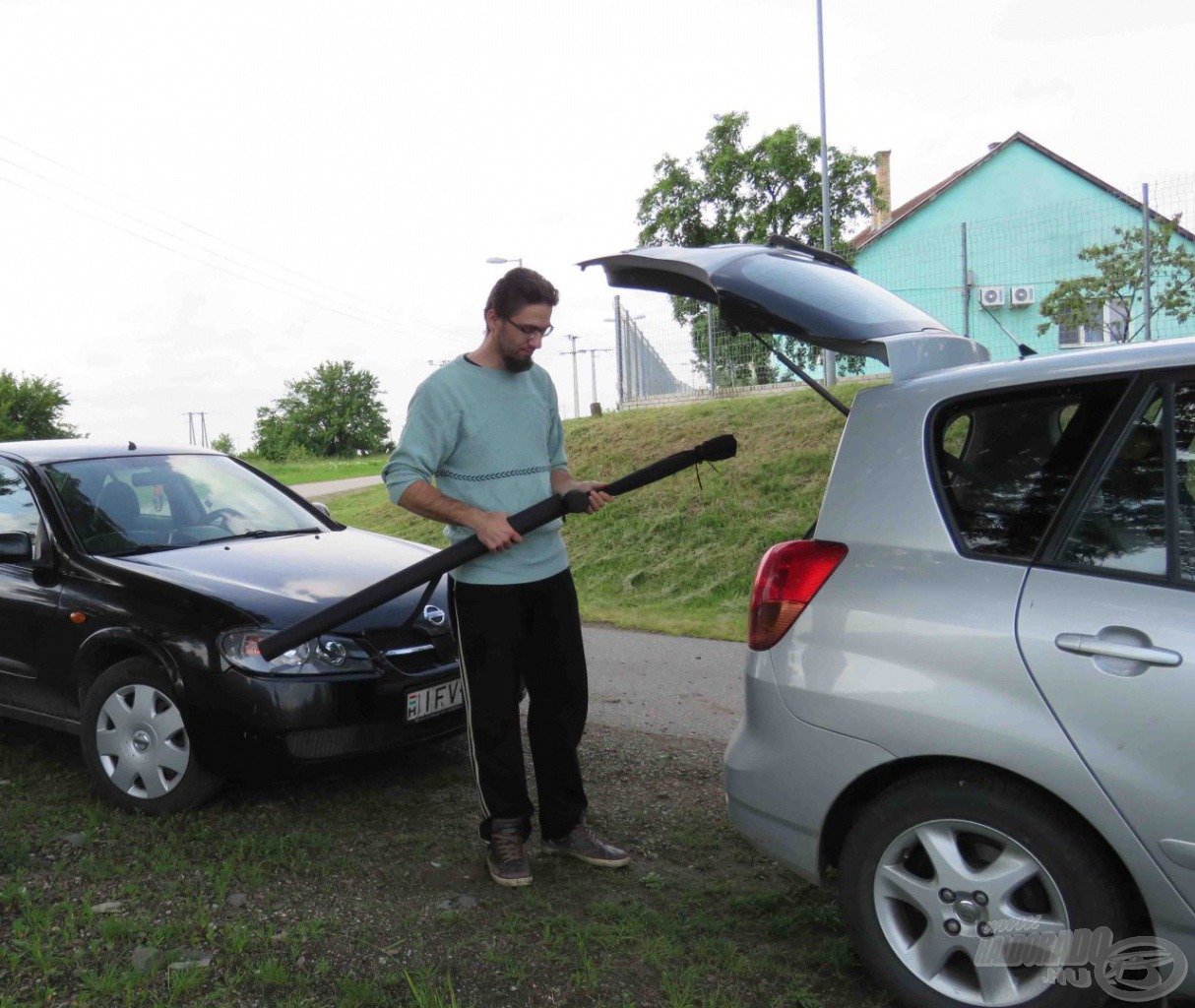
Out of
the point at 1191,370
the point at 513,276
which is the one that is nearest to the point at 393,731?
the point at 513,276

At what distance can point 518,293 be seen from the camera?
10.9ft

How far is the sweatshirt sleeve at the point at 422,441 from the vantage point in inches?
129

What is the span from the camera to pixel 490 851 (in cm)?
354

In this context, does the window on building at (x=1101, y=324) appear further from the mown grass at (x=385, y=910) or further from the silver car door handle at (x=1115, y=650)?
the silver car door handle at (x=1115, y=650)

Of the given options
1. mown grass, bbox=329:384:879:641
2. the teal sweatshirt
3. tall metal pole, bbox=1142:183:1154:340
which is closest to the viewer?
the teal sweatshirt

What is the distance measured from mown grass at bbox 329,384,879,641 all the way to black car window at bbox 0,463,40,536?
177 inches

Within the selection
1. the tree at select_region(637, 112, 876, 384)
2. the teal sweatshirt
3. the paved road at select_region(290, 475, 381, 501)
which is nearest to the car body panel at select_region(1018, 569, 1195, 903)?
the teal sweatshirt

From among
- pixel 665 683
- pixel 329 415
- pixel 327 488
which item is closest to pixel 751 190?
pixel 327 488

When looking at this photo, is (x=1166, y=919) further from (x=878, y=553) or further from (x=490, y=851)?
(x=490, y=851)

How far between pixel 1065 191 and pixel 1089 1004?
30703 millimetres

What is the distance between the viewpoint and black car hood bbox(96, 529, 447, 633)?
402 cm

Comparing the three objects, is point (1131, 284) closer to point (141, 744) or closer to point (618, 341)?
point (618, 341)

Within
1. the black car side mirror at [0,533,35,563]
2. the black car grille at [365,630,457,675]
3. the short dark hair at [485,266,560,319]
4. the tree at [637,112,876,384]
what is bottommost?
the black car grille at [365,630,457,675]

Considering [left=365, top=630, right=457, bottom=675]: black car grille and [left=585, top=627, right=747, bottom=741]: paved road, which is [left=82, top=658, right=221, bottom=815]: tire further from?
[left=585, top=627, right=747, bottom=741]: paved road
